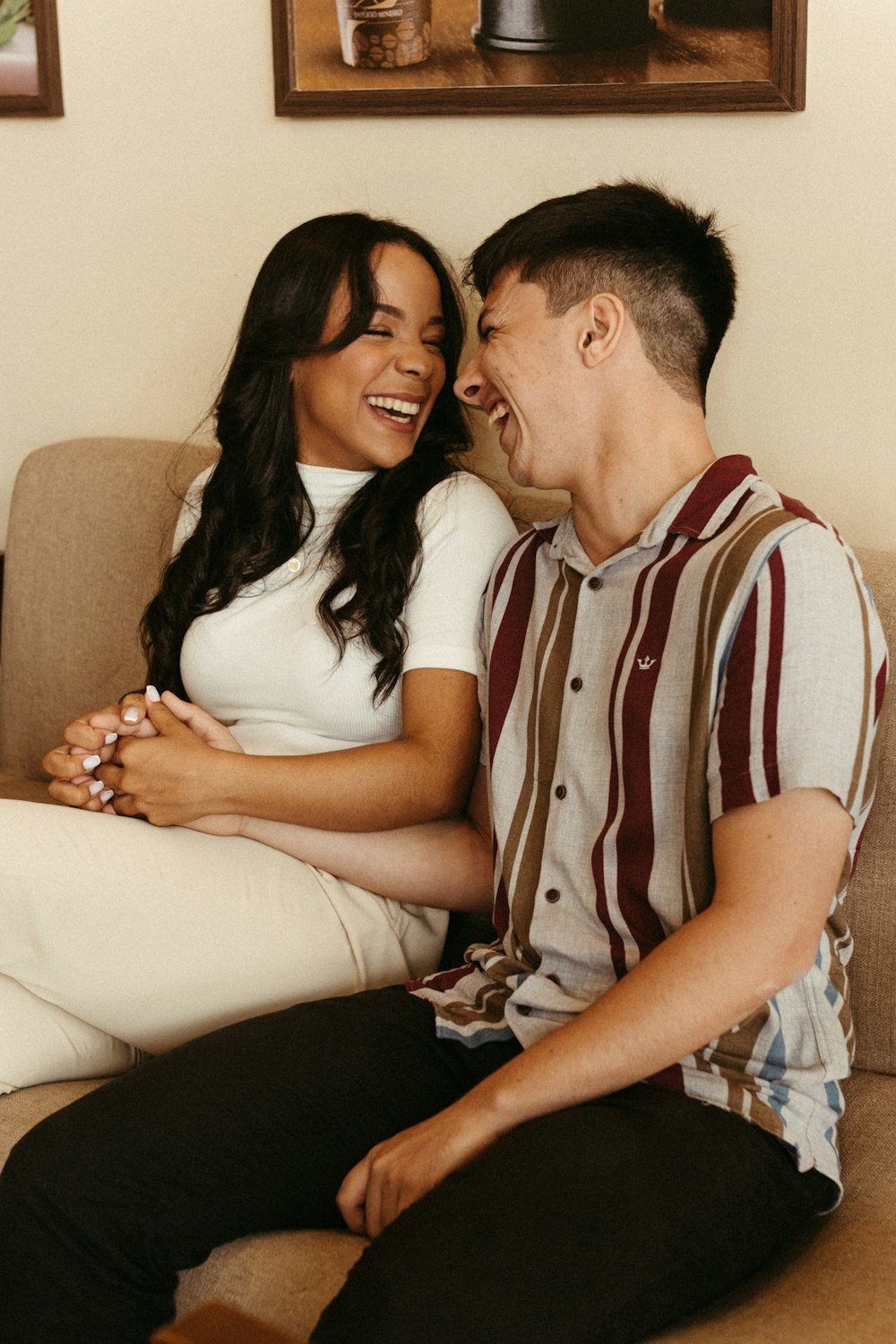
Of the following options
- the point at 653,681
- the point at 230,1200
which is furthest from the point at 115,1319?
the point at 653,681

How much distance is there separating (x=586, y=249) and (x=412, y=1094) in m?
0.88

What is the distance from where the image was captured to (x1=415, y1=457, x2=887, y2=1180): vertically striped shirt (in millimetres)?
1173

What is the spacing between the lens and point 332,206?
2090 mm

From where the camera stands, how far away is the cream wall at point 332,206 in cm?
172

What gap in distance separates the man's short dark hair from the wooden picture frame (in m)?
1.20

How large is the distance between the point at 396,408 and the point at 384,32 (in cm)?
60

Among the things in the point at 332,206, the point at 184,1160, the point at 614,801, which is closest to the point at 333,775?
the point at 614,801

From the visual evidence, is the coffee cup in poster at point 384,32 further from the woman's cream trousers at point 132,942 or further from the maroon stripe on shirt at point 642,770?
the woman's cream trousers at point 132,942

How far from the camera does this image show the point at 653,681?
1299 mm

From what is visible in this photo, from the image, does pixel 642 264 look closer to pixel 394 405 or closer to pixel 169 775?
pixel 394 405

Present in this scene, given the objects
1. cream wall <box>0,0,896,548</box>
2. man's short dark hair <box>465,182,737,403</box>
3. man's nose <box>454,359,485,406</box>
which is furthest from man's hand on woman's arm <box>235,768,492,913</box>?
cream wall <box>0,0,896,548</box>

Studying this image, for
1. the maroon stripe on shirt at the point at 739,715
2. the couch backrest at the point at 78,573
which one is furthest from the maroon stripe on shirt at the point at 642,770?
the couch backrest at the point at 78,573

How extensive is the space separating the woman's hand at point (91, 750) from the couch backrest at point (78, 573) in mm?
454

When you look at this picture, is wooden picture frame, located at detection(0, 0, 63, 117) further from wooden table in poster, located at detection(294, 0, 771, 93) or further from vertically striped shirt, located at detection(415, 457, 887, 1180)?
vertically striped shirt, located at detection(415, 457, 887, 1180)
